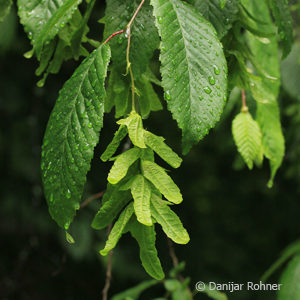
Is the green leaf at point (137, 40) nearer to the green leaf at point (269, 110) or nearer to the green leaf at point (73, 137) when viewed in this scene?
the green leaf at point (73, 137)

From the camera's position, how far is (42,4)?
89 cm

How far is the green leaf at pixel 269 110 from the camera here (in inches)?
42.6

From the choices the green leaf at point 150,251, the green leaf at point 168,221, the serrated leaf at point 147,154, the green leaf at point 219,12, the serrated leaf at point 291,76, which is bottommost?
the serrated leaf at point 291,76

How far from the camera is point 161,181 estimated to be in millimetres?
681

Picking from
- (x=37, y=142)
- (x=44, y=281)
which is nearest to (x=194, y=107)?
(x=37, y=142)

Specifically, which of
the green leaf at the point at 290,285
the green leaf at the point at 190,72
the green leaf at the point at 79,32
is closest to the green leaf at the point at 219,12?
the green leaf at the point at 190,72

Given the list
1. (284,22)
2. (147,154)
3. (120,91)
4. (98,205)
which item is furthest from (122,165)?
(98,205)

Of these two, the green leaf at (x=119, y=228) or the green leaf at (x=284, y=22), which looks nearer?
the green leaf at (x=119, y=228)

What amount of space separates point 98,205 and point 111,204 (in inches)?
84.1

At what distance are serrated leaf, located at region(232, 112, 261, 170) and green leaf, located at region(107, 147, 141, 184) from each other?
12.0 inches

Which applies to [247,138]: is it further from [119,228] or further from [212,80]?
[119,228]

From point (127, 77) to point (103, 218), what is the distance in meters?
0.27

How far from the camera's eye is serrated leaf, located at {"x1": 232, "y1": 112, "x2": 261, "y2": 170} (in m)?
0.91

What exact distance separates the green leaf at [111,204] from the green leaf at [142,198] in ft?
0.13
